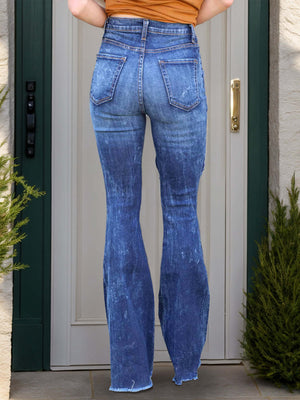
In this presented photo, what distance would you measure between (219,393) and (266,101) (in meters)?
1.54

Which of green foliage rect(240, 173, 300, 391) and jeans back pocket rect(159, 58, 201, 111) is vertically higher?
jeans back pocket rect(159, 58, 201, 111)

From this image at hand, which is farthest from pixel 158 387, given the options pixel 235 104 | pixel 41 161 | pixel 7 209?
pixel 235 104

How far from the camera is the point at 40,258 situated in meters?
3.89

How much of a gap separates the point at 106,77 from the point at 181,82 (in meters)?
0.29

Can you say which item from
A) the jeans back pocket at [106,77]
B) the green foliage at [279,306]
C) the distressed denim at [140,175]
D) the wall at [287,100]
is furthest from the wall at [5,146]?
the wall at [287,100]

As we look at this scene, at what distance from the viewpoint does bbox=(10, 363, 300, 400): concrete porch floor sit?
3.45 metres

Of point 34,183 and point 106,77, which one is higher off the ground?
point 106,77

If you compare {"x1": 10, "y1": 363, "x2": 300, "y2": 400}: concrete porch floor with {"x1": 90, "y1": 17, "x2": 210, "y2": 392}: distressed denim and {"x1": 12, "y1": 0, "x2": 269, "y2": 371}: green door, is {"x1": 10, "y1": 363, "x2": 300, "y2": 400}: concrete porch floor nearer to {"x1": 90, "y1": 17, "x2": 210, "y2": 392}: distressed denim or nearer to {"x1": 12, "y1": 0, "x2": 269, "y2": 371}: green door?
{"x1": 12, "y1": 0, "x2": 269, "y2": 371}: green door

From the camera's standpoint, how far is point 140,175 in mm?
2988

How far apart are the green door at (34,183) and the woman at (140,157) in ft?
3.10

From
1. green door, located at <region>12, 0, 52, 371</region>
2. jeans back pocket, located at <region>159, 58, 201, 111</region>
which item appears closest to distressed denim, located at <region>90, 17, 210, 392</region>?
jeans back pocket, located at <region>159, 58, 201, 111</region>

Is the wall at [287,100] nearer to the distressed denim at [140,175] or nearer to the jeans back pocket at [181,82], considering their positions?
the distressed denim at [140,175]

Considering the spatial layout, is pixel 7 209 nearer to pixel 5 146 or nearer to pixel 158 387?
pixel 5 146

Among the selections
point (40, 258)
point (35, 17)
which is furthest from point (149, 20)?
point (40, 258)
